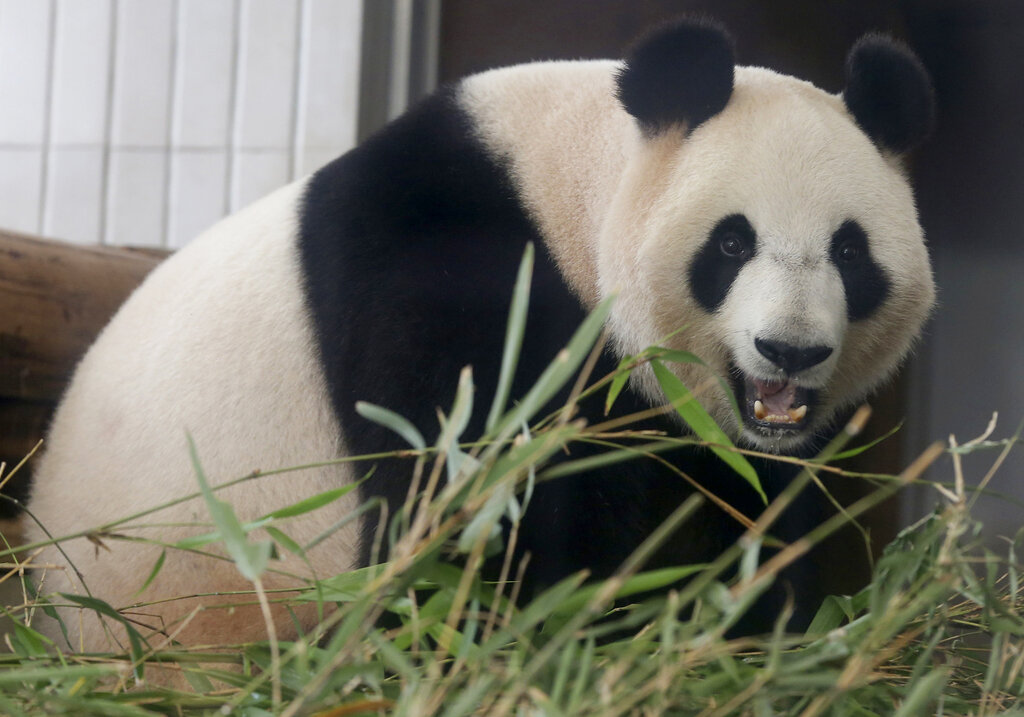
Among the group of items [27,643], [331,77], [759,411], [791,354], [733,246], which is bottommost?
[27,643]

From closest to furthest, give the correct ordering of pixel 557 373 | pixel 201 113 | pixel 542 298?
1. pixel 557 373
2. pixel 542 298
3. pixel 201 113

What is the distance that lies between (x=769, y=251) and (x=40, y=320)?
145cm

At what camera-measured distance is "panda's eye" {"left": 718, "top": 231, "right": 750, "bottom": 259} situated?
4.24 feet

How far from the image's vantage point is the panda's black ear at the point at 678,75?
134 centimetres

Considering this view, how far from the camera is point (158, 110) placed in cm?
226

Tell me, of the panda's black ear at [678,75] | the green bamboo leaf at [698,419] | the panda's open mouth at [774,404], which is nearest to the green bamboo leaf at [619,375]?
the green bamboo leaf at [698,419]

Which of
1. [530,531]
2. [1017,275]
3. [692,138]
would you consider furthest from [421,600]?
[1017,275]

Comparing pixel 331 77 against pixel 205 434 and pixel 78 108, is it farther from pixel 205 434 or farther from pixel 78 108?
pixel 205 434

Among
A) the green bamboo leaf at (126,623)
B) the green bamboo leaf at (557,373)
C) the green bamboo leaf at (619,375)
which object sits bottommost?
the green bamboo leaf at (126,623)

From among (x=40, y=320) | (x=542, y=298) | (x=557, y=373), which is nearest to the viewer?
(x=557, y=373)

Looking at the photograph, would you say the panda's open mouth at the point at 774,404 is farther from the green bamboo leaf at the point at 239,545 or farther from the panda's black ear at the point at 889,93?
the green bamboo leaf at the point at 239,545

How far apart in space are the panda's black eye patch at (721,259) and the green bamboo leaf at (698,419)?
0.33 meters

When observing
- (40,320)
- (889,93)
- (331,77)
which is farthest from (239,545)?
(331,77)

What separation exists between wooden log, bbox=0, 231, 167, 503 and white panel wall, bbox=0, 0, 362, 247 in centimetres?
24
